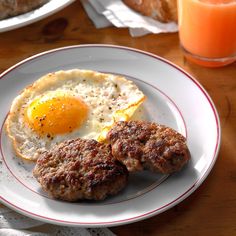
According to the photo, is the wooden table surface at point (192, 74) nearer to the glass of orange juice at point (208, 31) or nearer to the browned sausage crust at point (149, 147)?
the glass of orange juice at point (208, 31)

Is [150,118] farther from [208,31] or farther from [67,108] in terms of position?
[208,31]

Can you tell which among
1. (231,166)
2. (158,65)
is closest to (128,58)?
(158,65)

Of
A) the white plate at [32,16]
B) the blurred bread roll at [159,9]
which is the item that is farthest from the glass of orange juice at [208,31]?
the white plate at [32,16]

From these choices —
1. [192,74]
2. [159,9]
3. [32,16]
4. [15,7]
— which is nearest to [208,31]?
[192,74]

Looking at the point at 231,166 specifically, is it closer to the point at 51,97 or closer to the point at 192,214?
the point at 192,214

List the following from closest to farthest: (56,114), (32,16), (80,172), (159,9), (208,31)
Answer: (80,172) → (56,114) → (208,31) → (32,16) → (159,9)

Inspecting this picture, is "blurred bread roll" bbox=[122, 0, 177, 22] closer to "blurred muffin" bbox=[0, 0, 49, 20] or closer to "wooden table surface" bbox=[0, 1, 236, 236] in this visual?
"wooden table surface" bbox=[0, 1, 236, 236]
